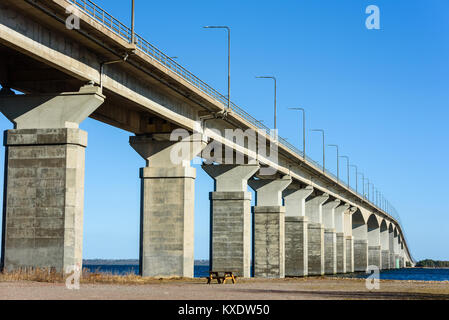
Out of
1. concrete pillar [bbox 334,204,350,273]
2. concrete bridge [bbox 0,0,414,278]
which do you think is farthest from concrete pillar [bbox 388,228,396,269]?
concrete bridge [bbox 0,0,414,278]

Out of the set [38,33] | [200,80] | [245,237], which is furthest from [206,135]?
[38,33]

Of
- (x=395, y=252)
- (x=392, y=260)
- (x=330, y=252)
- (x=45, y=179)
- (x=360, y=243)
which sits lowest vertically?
(x=392, y=260)

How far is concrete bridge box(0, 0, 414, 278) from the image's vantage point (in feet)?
98.8

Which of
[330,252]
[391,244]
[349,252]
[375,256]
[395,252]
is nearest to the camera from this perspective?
[330,252]

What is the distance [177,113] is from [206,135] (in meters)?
4.88

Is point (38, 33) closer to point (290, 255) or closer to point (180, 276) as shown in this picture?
point (180, 276)

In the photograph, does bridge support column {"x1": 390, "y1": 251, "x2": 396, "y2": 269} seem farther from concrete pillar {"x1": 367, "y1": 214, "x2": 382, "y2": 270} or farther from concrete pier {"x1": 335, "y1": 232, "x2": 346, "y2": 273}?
concrete pier {"x1": 335, "y1": 232, "x2": 346, "y2": 273}

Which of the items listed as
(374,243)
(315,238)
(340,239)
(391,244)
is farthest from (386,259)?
(315,238)

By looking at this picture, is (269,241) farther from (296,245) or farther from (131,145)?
(131,145)

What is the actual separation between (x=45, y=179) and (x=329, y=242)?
69.2 metres

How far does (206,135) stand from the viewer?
46812 mm

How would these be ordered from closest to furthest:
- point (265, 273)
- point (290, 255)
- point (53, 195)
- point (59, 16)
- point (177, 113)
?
point (59, 16) < point (53, 195) < point (177, 113) < point (265, 273) < point (290, 255)

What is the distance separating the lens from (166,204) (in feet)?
148

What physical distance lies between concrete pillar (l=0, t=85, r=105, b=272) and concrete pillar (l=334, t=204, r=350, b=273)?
7753cm
